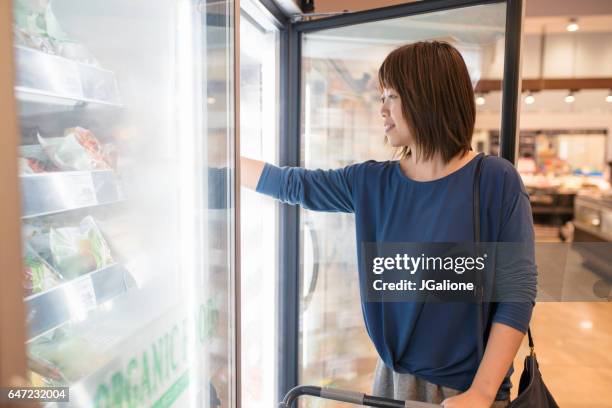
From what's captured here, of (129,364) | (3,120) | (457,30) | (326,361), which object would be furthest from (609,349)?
(3,120)

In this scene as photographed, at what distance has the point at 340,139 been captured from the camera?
2188mm

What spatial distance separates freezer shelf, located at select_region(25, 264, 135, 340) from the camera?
2.73 feet

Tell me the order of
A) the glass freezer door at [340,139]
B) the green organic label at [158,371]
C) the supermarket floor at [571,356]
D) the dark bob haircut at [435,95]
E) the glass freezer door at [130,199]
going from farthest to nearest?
the supermarket floor at [571,356] < the glass freezer door at [340,139] < the dark bob haircut at [435,95] < the green organic label at [158,371] < the glass freezer door at [130,199]

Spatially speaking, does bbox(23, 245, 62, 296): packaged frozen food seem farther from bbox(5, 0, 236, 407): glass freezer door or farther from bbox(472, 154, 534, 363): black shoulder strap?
bbox(472, 154, 534, 363): black shoulder strap

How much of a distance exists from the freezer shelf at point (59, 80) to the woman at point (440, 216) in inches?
28.0

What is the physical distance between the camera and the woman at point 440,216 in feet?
4.00

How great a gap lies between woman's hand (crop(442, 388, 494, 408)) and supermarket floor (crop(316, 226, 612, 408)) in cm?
112

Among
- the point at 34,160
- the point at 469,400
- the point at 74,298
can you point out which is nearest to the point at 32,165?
the point at 34,160

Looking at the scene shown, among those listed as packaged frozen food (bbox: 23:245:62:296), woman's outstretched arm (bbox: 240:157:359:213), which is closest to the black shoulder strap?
woman's outstretched arm (bbox: 240:157:359:213)

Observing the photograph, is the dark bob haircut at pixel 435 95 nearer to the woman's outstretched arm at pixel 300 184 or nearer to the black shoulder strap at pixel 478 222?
the black shoulder strap at pixel 478 222

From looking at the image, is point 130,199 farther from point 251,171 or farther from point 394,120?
point 394,120

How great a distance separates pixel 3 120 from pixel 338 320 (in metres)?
1.85

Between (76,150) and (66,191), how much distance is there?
10 cm

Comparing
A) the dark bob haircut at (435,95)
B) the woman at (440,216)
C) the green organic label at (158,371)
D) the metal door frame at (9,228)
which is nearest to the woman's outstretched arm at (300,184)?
the woman at (440,216)
